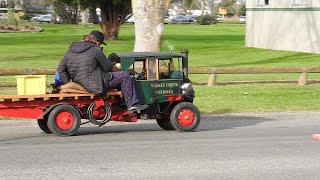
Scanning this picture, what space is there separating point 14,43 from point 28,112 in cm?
4042

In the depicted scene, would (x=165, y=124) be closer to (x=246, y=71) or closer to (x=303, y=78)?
(x=246, y=71)

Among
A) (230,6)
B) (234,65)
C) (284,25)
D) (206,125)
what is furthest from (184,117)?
(230,6)

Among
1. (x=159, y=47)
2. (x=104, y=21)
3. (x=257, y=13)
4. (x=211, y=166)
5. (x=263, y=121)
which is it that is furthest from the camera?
(x=104, y=21)

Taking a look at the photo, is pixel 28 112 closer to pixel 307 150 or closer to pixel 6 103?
pixel 6 103

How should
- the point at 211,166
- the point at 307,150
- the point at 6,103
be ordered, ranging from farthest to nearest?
the point at 6,103
the point at 307,150
the point at 211,166

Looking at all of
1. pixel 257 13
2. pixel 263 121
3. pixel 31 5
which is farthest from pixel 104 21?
pixel 31 5

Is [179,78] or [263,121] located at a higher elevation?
[179,78]

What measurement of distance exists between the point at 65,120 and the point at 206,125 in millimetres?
3624

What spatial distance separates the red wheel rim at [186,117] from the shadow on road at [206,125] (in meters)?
0.64

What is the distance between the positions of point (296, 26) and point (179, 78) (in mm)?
29651

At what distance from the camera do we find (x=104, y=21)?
5781 centimetres

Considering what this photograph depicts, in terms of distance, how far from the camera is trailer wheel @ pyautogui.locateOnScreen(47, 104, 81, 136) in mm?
11984

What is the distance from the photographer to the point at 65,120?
12055 millimetres

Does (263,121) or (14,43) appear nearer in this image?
(263,121)
